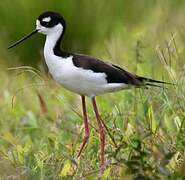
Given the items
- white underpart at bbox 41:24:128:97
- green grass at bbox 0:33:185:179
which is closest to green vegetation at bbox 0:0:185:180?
green grass at bbox 0:33:185:179

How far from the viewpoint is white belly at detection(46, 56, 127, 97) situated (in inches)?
145

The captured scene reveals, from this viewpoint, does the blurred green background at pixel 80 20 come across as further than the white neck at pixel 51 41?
Yes

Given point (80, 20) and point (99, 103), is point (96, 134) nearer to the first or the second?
point (99, 103)

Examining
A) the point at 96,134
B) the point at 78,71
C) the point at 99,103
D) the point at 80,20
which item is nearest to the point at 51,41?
the point at 78,71

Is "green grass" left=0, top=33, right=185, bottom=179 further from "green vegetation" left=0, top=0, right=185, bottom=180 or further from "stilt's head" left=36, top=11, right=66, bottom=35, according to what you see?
"stilt's head" left=36, top=11, right=66, bottom=35

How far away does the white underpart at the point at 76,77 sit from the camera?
3.70 m

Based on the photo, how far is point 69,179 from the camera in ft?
11.6

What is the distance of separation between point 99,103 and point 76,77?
129 centimetres

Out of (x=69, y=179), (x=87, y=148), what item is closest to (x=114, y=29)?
(x=87, y=148)

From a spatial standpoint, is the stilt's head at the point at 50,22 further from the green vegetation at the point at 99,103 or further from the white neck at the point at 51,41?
the green vegetation at the point at 99,103

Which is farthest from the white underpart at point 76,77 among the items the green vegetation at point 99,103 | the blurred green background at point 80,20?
the blurred green background at point 80,20

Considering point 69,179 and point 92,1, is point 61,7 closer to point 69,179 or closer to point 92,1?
point 92,1

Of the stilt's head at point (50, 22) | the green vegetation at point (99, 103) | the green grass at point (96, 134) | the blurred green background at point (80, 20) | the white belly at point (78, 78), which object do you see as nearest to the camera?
the green grass at point (96, 134)

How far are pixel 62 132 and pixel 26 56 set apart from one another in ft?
9.18
